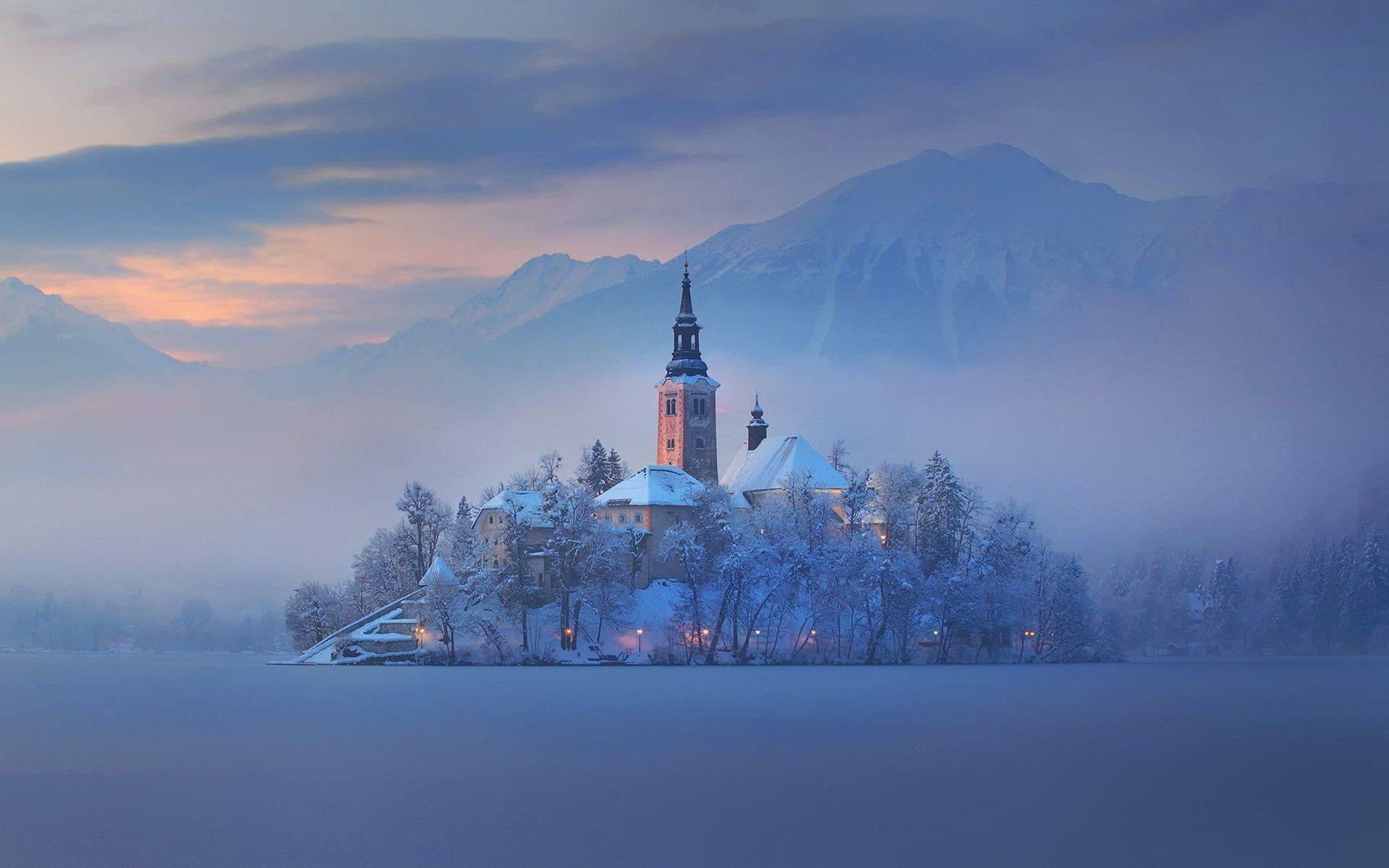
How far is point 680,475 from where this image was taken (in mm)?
127000

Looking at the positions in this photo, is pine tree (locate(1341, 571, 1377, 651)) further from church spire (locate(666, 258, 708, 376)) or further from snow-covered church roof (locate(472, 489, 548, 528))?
snow-covered church roof (locate(472, 489, 548, 528))

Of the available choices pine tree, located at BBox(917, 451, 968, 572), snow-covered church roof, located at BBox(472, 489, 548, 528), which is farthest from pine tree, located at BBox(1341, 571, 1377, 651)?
snow-covered church roof, located at BBox(472, 489, 548, 528)

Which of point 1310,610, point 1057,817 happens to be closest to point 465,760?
point 1057,817

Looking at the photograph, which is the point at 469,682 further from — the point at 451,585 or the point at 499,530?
the point at 499,530

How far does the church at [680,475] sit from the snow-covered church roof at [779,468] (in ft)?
0.28

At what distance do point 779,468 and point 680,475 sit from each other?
8.44m

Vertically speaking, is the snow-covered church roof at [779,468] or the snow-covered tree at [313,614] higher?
the snow-covered church roof at [779,468]

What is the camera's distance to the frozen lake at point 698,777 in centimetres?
3569

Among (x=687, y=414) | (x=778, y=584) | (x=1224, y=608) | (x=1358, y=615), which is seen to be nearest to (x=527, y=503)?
(x=778, y=584)

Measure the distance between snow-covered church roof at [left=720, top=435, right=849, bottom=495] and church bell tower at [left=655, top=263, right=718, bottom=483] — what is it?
4.22 meters

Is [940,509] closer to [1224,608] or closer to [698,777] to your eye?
[1224,608]

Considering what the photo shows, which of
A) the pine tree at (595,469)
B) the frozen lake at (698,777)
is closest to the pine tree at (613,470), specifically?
the pine tree at (595,469)

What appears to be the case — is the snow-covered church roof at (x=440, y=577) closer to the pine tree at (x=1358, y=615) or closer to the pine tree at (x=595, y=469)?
the pine tree at (x=595, y=469)

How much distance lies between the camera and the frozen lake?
3569cm
